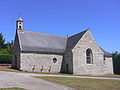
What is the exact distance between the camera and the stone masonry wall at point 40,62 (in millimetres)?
22281

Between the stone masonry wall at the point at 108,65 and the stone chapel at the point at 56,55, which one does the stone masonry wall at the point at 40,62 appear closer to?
the stone chapel at the point at 56,55

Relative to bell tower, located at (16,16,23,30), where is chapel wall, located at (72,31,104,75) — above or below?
below

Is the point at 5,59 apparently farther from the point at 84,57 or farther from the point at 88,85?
the point at 88,85

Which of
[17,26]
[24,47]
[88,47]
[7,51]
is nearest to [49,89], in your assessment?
[24,47]

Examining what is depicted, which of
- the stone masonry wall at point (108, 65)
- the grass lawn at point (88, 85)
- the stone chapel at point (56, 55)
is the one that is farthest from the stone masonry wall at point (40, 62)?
the grass lawn at point (88, 85)

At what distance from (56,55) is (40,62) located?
290 centimetres

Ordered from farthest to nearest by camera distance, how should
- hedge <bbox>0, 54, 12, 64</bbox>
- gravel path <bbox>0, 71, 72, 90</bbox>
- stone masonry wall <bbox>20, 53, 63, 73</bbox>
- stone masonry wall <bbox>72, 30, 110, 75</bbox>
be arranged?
hedge <bbox>0, 54, 12, 64</bbox>, stone masonry wall <bbox>72, 30, 110, 75</bbox>, stone masonry wall <bbox>20, 53, 63, 73</bbox>, gravel path <bbox>0, 71, 72, 90</bbox>

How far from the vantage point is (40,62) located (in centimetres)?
2334

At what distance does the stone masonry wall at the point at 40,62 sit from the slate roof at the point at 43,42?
3.00ft

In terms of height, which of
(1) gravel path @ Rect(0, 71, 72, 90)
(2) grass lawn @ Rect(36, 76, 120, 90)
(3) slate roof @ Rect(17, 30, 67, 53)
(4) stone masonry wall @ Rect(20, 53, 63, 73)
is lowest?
(2) grass lawn @ Rect(36, 76, 120, 90)

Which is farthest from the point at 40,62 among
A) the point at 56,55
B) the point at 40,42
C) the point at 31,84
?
the point at 31,84

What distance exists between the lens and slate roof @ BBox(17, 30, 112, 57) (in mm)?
23391

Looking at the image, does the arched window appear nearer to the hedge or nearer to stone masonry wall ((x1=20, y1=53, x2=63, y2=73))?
stone masonry wall ((x1=20, y1=53, x2=63, y2=73))

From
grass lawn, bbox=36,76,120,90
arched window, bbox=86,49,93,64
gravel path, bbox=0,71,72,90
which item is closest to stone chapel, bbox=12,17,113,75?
arched window, bbox=86,49,93,64
